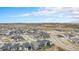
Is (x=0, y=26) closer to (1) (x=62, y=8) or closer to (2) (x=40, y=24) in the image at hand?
(2) (x=40, y=24)
